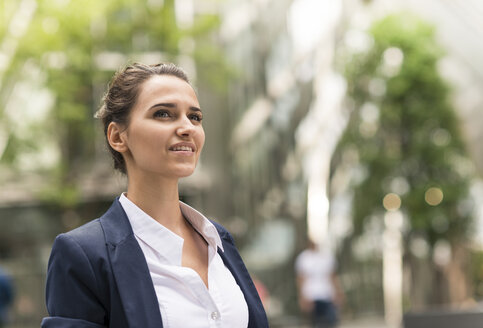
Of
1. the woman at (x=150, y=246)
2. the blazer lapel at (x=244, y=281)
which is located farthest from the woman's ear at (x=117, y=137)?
the blazer lapel at (x=244, y=281)

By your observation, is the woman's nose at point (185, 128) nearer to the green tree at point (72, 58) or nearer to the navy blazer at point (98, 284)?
the navy blazer at point (98, 284)

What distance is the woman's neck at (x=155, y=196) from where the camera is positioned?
1910 millimetres

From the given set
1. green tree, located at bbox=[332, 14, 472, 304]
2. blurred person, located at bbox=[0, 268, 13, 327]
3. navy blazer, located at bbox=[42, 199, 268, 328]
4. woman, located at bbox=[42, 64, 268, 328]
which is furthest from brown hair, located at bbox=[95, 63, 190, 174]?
green tree, located at bbox=[332, 14, 472, 304]

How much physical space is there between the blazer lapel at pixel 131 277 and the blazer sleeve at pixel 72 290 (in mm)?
63

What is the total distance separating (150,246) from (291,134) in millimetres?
17088

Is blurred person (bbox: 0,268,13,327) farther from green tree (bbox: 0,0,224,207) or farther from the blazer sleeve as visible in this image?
green tree (bbox: 0,0,224,207)

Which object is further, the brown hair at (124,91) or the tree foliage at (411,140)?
the tree foliage at (411,140)

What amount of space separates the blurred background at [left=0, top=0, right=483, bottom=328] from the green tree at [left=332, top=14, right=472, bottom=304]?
32 millimetres

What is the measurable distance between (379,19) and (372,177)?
3508 mm

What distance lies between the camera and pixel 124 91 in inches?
75.2

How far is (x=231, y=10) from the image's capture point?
64.3ft

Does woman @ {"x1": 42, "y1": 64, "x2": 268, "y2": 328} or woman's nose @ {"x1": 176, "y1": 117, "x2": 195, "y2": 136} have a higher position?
woman's nose @ {"x1": 176, "y1": 117, "x2": 195, "y2": 136}

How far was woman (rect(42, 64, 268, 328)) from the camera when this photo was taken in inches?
65.4

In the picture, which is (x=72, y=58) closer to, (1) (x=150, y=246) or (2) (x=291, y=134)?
(2) (x=291, y=134)
